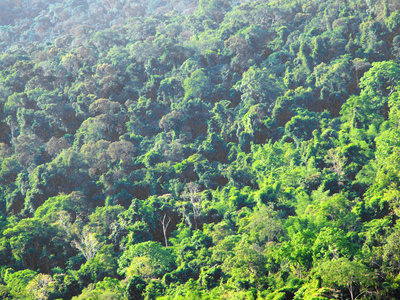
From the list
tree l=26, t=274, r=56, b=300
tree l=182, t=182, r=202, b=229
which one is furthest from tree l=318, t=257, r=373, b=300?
tree l=26, t=274, r=56, b=300

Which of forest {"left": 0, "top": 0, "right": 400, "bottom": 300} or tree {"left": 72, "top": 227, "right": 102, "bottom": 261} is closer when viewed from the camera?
forest {"left": 0, "top": 0, "right": 400, "bottom": 300}

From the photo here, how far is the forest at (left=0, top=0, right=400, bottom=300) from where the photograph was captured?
25.5 meters

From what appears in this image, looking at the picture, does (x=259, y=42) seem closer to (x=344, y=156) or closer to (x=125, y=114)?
(x=125, y=114)

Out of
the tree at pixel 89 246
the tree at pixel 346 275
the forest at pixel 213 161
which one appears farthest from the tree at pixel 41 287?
the tree at pixel 346 275

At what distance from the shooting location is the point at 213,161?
44844 mm

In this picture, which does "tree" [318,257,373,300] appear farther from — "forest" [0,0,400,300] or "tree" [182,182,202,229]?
"tree" [182,182,202,229]

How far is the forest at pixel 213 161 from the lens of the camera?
2552 centimetres

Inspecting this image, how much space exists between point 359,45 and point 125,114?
27.4 m

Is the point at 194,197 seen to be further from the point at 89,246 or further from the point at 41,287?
the point at 41,287

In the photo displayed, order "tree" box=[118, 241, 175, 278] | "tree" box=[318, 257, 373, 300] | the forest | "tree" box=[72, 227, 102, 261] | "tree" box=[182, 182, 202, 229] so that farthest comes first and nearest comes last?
"tree" box=[182, 182, 202, 229] < "tree" box=[72, 227, 102, 261] < "tree" box=[118, 241, 175, 278] < the forest < "tree" box=[318, 257, 373, 300]

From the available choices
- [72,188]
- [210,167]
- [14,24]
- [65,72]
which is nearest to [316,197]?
[210,167]

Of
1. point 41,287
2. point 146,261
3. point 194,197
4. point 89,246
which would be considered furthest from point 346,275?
point 89,246

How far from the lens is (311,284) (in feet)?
68.3

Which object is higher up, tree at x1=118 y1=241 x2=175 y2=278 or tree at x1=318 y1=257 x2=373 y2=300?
tree at x1=318 y1=257 x2=373 y2=300
